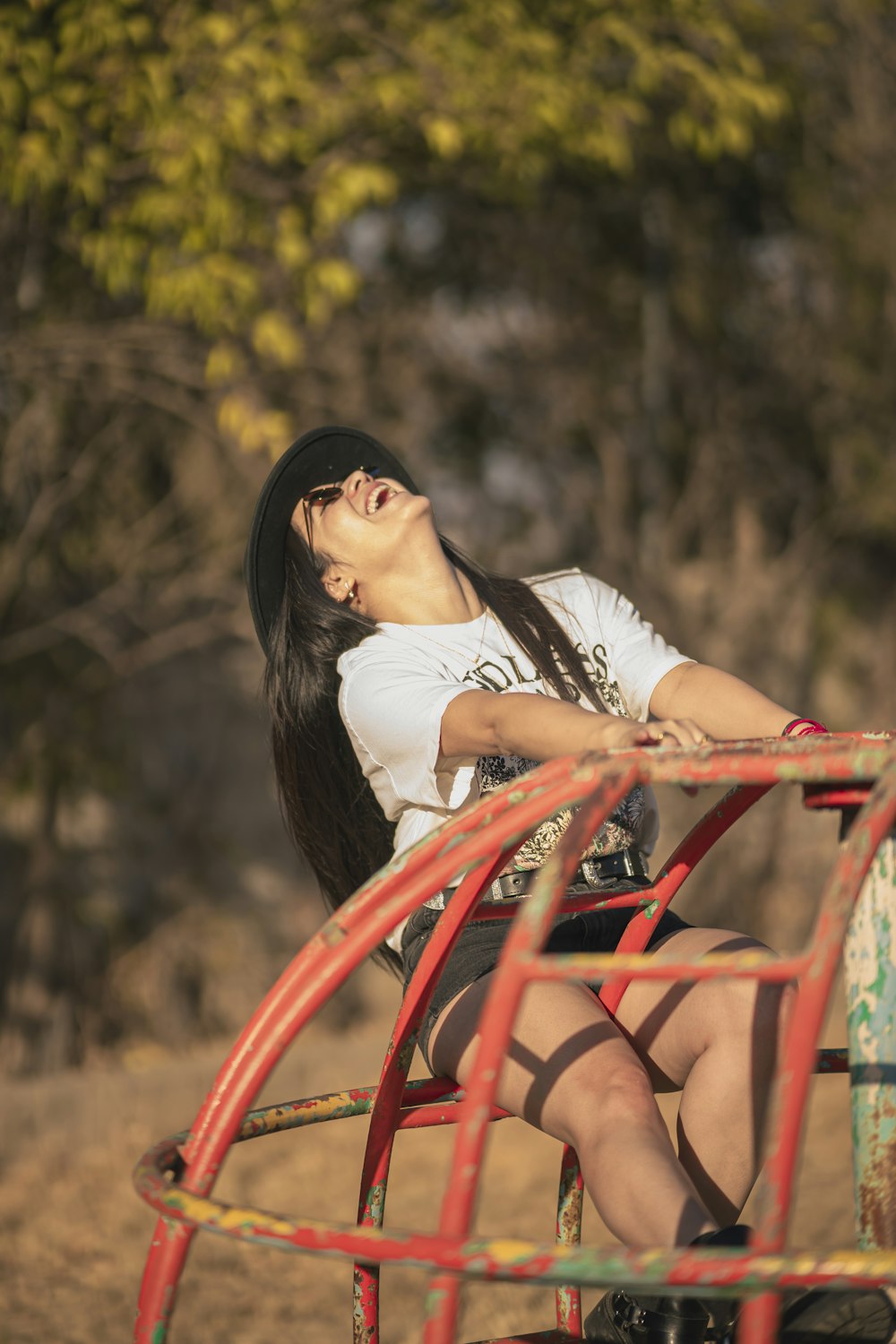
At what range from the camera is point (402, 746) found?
72.1 inches

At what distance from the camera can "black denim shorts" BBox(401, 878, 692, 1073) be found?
1.87 meters

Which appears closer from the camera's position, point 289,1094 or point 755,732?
point 755,732

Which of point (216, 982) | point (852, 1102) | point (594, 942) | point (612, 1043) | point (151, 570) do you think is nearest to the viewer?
point (852, 1102)

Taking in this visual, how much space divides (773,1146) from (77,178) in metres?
3.04

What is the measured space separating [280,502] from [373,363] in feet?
10.3

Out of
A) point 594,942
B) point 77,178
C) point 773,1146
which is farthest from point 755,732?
point 77,178

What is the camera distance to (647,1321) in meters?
1.55

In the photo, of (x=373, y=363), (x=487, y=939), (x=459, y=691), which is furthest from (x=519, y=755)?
(x=373, y=363)

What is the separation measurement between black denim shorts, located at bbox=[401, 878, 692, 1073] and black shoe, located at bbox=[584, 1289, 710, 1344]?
0.37m

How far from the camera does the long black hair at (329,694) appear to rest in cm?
210

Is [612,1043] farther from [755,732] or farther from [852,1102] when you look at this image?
[755,732]

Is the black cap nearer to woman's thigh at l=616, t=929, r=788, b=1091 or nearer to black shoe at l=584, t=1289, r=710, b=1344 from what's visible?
woman's thigh at l=616, t=929, r=788, b=1091

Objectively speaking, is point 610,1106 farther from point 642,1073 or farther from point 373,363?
point 373,363

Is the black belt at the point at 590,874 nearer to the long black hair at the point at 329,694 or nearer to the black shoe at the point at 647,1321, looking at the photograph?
the long black hair at the point at 329,694
